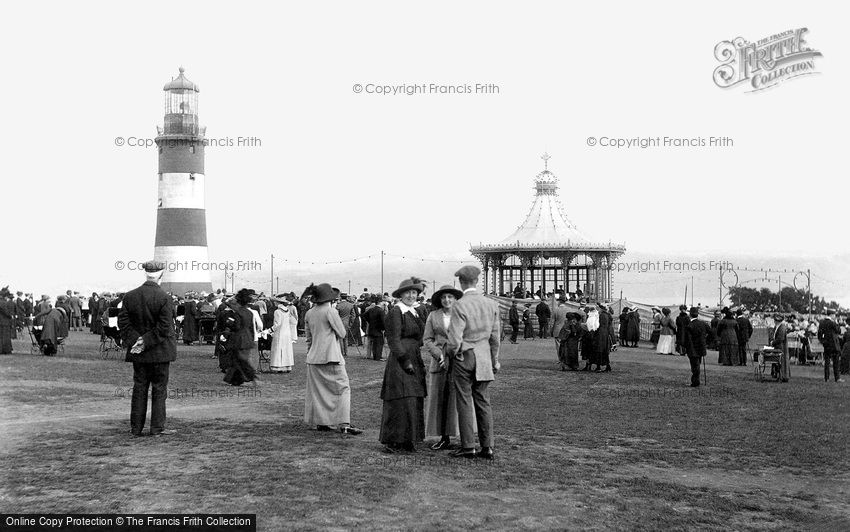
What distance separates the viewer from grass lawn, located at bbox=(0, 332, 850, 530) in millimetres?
7527

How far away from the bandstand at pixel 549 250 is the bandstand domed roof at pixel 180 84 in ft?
49.2

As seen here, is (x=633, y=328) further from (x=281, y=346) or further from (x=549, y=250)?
(x=281, y=346)

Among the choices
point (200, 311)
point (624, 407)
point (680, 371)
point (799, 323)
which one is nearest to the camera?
point (624, 407)

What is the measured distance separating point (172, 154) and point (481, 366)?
37.3 meters

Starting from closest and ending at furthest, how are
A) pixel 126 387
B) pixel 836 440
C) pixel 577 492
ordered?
pixel 577 492 → pixel 836 440 → pixel 126 387

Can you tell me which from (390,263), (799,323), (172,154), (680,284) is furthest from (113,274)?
(799,323)

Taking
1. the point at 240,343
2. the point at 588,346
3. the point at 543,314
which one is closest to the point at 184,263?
the point at 543,314

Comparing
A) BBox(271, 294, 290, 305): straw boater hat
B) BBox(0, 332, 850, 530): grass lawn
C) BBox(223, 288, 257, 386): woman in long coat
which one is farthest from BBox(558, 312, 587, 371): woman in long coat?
BBox(223, 288, 257, 386): woman in long coat

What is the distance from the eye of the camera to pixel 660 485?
8719mm

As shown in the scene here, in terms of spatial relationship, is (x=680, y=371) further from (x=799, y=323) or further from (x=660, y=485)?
(x=660, y=485)

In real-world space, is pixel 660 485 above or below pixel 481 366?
below

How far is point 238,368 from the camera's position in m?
16.9

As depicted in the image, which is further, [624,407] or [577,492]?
[624,407]

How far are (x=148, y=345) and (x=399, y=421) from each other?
2954 millimetres
